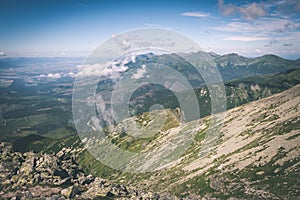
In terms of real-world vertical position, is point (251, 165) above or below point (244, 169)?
above

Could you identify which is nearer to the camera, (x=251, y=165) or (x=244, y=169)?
(x=251, y=165)

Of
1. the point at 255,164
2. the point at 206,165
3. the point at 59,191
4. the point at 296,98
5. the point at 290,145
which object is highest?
the point at 296,98

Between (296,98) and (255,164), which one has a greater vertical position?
(296,98)

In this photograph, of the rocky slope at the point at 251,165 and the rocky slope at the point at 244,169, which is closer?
the rocky slope at the point at 251,165

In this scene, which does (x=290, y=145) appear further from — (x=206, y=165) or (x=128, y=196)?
(x=128, y=196)

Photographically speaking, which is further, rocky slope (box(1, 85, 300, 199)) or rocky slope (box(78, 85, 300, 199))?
rocky slope (box(1, 85, 300, 199))

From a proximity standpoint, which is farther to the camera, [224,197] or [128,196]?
[128,196]

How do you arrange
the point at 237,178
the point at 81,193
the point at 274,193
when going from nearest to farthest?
the point at 274,193, the point at 237,178, the point at 81,193

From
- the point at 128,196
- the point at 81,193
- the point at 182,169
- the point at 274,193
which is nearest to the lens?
the point at 274,193

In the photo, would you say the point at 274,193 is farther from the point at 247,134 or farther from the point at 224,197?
the point at 247,134

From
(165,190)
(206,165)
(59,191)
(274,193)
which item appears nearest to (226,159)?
(206,165)
